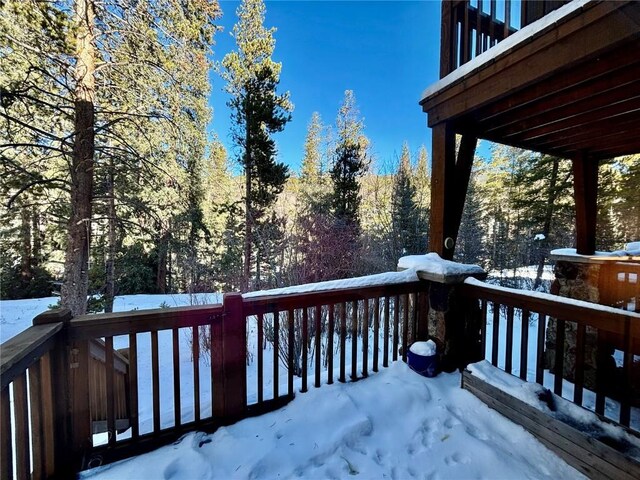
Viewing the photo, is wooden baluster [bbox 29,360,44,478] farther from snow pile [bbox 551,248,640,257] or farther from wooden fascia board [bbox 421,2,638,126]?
snow pile [bbox 551,248,640,257]

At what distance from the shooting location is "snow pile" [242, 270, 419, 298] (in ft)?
7.09

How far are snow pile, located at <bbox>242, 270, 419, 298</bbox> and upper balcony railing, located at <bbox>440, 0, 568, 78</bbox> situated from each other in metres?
1.97

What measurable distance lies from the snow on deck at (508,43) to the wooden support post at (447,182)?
0.38 m

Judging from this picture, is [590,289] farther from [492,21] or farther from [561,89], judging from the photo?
[492,21]

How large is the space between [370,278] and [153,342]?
1.70 metres

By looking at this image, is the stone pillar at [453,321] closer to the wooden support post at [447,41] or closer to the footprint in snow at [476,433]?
the footprint in snow at [476,433]

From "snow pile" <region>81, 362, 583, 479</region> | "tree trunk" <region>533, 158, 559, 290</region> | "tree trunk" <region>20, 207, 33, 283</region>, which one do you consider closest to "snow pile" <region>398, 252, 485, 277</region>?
"snow pile" <region>81, 362, 583, 479</region>

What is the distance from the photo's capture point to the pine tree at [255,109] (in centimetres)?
984

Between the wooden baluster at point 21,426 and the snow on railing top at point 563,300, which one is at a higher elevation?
the snow on railing top at point 563,300

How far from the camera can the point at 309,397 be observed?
2.17m

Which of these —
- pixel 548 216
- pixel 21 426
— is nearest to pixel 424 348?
pixel 21 426

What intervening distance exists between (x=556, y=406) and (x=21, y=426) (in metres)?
2.90

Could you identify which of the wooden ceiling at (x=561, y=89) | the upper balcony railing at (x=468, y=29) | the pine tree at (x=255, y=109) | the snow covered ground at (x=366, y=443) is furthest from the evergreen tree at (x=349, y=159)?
the snow covered ground at (x=366, y=443)

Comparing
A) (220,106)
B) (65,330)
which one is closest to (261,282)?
(65,330)
